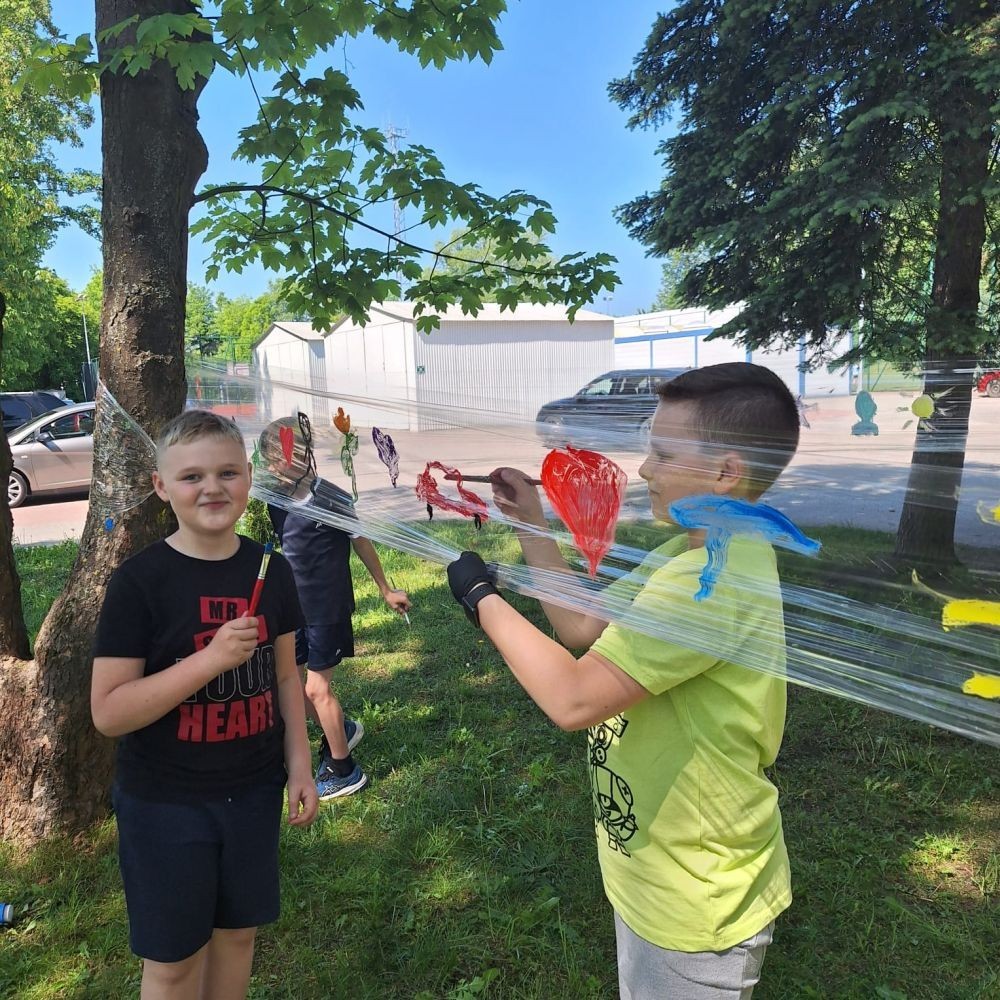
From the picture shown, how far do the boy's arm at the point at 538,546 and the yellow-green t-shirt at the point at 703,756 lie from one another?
0.22 m

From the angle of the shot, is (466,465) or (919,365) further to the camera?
(919,365)

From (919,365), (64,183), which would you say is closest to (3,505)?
(919,365)

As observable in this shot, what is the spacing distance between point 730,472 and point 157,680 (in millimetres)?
1189

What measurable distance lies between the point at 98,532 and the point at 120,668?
56.2 inches

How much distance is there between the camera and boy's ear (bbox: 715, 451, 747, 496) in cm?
122

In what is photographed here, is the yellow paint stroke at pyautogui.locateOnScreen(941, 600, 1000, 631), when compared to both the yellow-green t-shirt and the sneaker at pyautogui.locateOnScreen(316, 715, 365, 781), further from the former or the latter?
the sneaker at pyautogui.locateOnScreen(316, 715, 365, 781)

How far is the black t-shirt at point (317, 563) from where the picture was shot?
3.03 m

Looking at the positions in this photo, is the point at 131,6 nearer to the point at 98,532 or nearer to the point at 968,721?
the point at 98,532

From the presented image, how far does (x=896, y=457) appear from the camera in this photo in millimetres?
1508

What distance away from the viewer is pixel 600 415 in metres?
2.12

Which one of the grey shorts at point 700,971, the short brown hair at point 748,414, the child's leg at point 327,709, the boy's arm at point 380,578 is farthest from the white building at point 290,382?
the grey shorts at point 700,971

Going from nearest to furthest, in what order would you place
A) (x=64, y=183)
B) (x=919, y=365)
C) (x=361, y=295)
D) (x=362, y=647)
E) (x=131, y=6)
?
(x=131, y=6) → (x=919, y=365) → (x=361, y=295) → (x=362, y=647) → (x=64, y=183)

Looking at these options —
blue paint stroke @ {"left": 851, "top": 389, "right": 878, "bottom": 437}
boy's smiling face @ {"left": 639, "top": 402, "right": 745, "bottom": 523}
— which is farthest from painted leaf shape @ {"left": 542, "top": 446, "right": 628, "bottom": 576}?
blue paint stroke @ {"left": 851, "top": 389, "right": 878, "bottom": 437}

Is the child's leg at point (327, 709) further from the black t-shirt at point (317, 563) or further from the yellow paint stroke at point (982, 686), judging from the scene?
the yellow paint stroke at point (982, 686)
